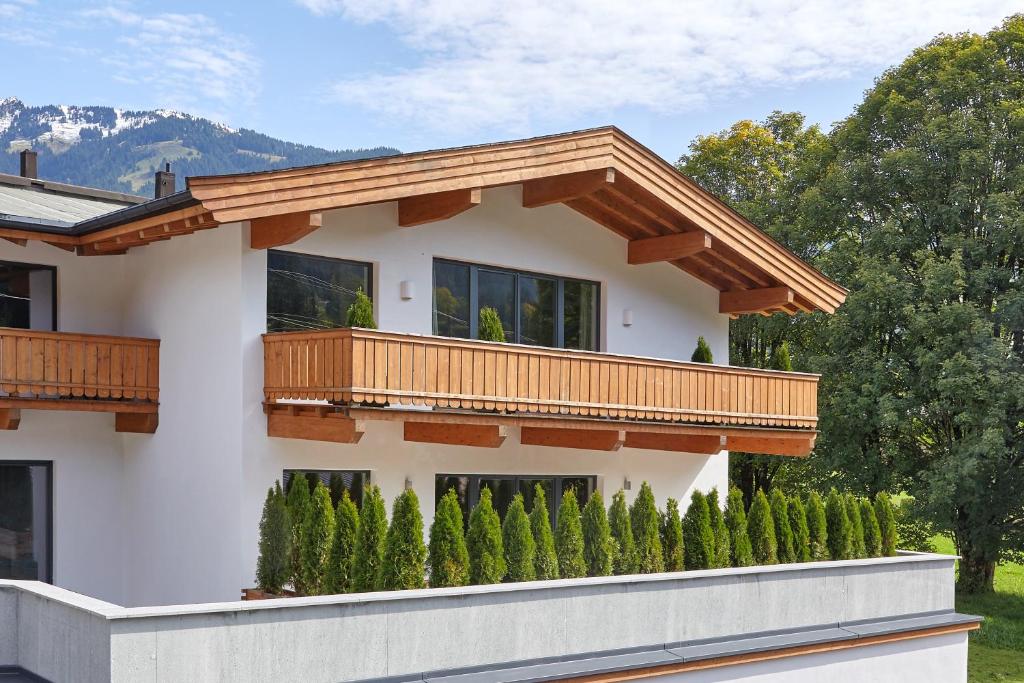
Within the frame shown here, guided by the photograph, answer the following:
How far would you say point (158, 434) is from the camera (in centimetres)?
1527

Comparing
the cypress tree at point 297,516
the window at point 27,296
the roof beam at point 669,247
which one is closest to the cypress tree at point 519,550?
the cypress tree at point 297,516

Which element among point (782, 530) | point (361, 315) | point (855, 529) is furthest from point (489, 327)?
point (855, 529)

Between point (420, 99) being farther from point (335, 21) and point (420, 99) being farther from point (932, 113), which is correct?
point (932, 113)

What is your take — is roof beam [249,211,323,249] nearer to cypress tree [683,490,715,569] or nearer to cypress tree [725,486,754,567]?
cypress tree [683,490,715,569]

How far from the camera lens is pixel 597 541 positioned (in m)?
13.5

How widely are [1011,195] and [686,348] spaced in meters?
10.6

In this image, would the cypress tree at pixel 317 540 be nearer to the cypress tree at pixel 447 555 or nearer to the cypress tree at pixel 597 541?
the cypress tree at pixel 447 555

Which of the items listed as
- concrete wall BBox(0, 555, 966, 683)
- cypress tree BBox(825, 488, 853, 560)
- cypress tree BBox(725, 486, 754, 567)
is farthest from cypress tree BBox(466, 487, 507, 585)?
cypress tree BBox(825, 488, 853, 560)

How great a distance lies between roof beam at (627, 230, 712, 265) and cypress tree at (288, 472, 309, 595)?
24.6ft

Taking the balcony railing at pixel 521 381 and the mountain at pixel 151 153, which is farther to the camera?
the mountain at pixel 151 153

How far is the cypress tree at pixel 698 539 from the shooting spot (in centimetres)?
1455

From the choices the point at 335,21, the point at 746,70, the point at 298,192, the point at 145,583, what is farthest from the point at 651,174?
the point at 335,21

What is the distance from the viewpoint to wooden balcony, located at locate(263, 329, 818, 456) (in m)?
13.4

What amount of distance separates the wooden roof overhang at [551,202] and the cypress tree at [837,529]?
4.35m
